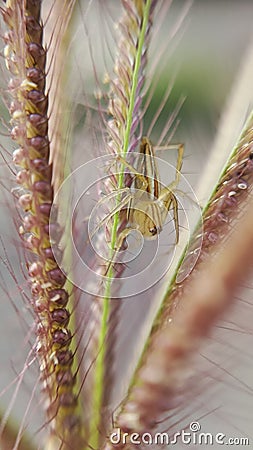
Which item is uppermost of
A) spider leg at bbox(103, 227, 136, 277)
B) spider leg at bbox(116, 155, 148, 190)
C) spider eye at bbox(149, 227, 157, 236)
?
spider leg at bbox(116, 155, 148, 190)

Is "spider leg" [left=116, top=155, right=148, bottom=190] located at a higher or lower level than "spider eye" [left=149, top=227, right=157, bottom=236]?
higher

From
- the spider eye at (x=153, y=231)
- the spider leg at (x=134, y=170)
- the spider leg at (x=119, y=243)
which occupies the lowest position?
the spider eye at (x=153, y=231)

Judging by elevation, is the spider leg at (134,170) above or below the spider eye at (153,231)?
above

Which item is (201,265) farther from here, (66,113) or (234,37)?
(234,37)

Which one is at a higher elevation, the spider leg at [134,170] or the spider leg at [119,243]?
the spider leg at [134,170]

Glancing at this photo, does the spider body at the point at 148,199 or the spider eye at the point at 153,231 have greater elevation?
the spider body at the point at 148,199

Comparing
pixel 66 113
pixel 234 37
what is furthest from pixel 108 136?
pixel 234 37
